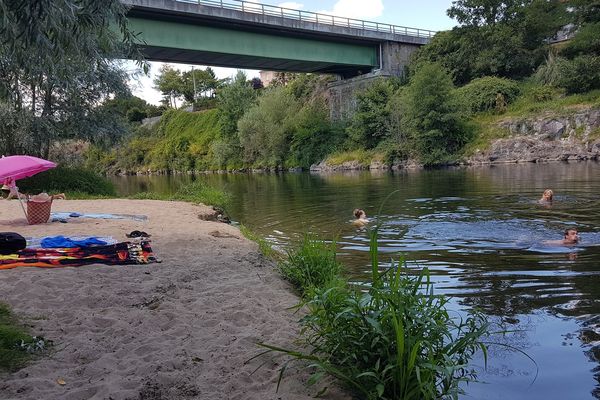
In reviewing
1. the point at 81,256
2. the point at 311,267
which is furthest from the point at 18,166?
the point at 311,267

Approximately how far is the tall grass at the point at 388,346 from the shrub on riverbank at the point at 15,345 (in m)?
2.02

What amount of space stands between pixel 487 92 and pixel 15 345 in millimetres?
43855

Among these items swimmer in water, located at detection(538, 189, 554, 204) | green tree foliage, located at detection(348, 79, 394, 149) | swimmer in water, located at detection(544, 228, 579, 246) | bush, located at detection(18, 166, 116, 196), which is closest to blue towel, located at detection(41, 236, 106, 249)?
swimmer in water, located at detection(544, 228, 579, 246)

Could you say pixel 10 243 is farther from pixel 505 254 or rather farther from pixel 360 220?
pixel 360 220

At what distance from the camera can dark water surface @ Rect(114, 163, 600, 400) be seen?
4551 mm

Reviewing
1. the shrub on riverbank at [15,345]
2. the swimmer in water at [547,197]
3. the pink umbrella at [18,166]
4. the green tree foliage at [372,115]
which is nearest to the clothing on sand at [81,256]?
the shrub on riverbank at [15,345]

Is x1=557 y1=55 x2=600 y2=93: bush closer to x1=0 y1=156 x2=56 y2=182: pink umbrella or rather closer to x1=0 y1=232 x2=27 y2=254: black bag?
x1=0 y1=156 x2=56 y2=182: pink umbrella

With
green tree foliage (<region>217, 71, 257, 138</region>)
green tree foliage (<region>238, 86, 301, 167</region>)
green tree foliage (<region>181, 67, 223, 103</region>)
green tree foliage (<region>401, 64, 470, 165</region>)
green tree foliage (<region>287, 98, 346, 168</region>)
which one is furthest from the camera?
green tree foliage (<region>181, 67, 223, 103</region>)

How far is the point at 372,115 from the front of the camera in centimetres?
4700

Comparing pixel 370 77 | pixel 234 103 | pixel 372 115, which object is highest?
pixel 234 103

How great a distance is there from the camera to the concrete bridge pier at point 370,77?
49.4m

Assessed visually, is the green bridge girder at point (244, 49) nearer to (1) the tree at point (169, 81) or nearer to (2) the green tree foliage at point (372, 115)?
A: (2) the green tree foliage at point (372, 115)

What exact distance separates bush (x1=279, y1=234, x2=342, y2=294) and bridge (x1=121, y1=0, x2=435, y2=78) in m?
26.6

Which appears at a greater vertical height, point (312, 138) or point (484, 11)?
point (484, 11)
